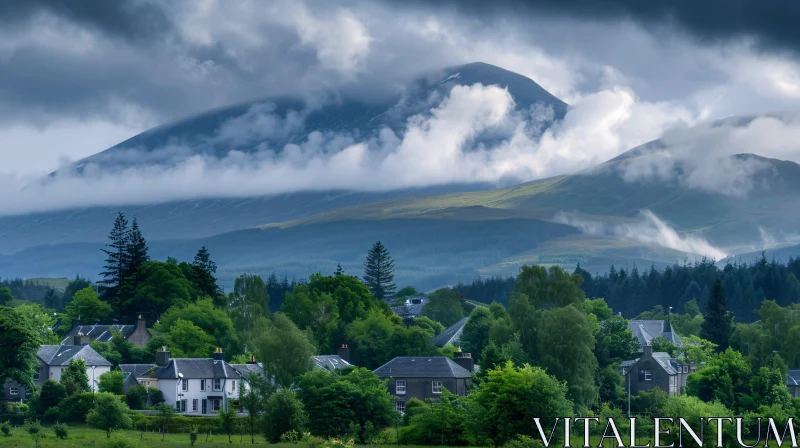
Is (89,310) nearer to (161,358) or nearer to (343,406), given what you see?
(161,358)

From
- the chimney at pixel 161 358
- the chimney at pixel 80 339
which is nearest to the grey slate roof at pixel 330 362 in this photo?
the chimney at pixel 161 358

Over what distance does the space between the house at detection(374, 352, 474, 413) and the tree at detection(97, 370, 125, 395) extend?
2210cm

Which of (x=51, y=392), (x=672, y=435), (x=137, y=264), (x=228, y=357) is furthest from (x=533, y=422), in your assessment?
(x=137, y=264)

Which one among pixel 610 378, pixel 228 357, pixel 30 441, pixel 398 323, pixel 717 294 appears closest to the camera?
pixel 30 441

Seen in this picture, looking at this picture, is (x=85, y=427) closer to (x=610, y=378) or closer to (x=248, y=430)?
(x=248, y=430)

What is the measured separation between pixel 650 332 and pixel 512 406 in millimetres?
69022

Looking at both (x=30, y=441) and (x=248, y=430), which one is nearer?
(x=30, y=441)

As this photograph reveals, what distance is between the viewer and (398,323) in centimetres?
16812

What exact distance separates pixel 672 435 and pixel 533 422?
9.44 metres

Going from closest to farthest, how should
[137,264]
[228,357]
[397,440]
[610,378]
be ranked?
[397,440], [610,378], [228,357], [137,264]

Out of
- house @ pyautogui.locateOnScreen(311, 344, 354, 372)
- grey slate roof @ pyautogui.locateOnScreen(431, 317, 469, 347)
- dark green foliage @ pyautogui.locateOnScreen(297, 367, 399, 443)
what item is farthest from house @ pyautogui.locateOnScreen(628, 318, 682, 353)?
dark green foliage @ pyautogui.locateOnScreen(297, 367, 399, 443)

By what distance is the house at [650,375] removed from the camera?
131875 millimetres

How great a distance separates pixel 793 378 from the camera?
130875 millimetres

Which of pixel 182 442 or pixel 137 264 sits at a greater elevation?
pixel 137 264
